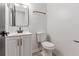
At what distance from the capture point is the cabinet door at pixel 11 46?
1462mm

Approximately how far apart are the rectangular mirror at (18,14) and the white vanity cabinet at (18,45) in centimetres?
49

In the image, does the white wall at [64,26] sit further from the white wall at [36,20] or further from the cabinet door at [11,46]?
the cabinet door at [11,46]

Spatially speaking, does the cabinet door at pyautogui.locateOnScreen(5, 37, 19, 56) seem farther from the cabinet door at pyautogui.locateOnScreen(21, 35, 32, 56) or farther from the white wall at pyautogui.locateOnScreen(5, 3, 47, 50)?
the white wall at pyautogui.locateOnScreen(5, 3, 47, 50)

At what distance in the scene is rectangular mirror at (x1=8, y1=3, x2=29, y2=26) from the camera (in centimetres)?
183

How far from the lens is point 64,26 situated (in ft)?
5.99

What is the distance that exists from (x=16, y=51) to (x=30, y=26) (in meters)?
0.82

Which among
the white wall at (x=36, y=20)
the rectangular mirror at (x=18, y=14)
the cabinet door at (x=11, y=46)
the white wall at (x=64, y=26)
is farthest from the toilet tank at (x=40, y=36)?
the cabinet door at (x=11, y=46)

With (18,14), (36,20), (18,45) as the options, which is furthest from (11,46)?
(36,20)

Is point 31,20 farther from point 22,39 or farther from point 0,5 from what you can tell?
point 0,5

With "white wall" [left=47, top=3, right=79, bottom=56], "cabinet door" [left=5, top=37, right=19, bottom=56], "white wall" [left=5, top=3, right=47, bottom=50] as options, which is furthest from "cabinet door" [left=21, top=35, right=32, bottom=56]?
"white wall" [left=47, top=3, right=79, bottom=56]

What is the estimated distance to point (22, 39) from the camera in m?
1.62

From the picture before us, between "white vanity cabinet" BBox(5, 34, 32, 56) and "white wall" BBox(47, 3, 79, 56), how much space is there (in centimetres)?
82

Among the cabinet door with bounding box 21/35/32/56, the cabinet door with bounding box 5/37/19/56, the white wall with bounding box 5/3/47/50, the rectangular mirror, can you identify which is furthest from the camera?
the white wall with bounding box 5/3/47/50

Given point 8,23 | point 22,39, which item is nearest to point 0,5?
point 22,39
